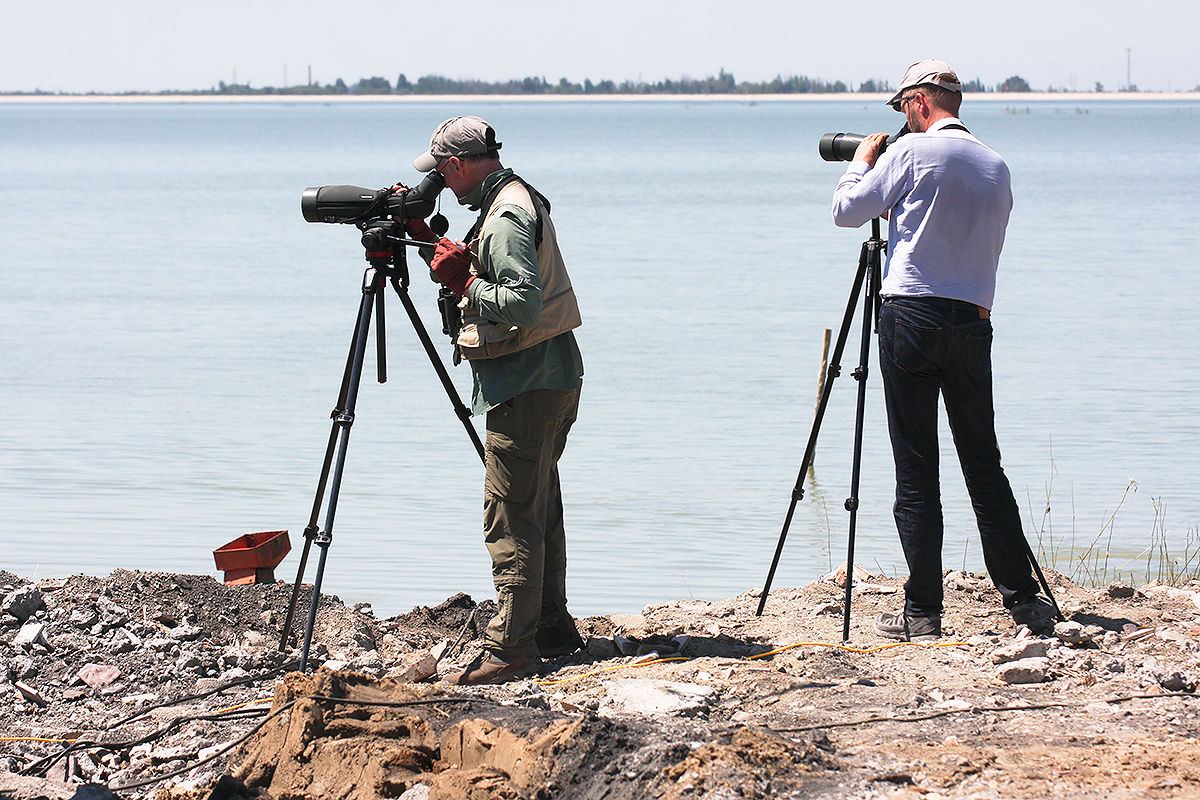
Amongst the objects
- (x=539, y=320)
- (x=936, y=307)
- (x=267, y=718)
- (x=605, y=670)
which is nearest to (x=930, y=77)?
(x=936, y=307)

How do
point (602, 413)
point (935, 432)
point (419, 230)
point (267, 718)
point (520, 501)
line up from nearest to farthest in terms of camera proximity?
1. point (267, 718)
2. point (520, 501)
3. point (419, 230)
4. point (935, 432)
5. point (602, 413)

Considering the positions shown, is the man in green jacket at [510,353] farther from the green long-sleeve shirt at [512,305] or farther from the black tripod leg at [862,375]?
the black tripod leg at [862,375]

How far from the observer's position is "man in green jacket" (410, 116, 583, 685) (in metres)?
3.84

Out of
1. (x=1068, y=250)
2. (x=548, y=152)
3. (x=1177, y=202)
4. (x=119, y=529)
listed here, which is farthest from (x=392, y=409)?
(x=548, y=152)

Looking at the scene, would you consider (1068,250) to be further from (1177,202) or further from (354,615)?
(354,615)

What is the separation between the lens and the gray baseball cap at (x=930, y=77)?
4.20 metres

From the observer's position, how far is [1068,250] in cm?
2317

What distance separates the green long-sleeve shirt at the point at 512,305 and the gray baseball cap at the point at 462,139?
108 mm

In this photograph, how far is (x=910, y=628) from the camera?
4441mm

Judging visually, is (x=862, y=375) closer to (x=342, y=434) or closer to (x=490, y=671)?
(x=490, y=671)

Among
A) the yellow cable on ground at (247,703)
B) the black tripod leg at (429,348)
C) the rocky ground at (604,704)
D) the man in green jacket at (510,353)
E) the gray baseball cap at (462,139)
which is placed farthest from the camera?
the black tripod leg at (429,348)

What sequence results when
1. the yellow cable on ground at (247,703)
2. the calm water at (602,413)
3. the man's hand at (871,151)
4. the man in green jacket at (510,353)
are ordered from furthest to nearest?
the calm water at (602,413), the man's hand at (871,151), the man in green jacket at (510,353), the yellow cable on ground at (247,703)

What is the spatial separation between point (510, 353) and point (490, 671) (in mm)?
1059

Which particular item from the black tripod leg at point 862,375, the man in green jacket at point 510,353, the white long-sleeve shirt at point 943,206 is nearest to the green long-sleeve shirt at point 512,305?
the man in green jacket at point 510,353
